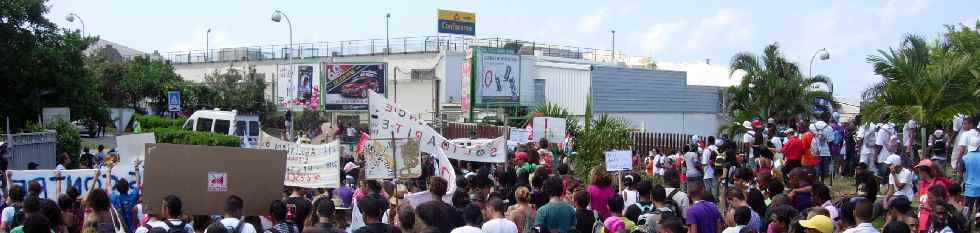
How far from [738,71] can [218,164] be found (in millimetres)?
31302

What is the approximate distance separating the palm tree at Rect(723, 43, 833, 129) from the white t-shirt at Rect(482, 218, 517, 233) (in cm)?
2470

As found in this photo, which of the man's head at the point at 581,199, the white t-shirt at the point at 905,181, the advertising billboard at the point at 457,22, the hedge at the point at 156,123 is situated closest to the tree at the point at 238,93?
the advertising billboard at the point at 457,22

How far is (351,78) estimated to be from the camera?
46.8 m

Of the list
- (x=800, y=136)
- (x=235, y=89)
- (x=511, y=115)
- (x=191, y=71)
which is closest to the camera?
(x=800, y=136)

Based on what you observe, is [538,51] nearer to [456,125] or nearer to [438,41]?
[438,41]

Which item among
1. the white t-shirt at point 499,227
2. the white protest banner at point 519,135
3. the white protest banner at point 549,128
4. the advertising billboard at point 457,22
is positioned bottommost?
the white t-shirt at point 499,227

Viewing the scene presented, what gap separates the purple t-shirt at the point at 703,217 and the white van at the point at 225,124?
88.2ft

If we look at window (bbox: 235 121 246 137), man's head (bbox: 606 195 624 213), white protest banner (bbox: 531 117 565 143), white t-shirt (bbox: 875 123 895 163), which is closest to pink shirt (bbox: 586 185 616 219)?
man's head (bbox: 606 195 624 213)

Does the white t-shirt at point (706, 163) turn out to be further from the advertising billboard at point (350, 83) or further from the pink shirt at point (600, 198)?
the advertising billboard at point (350, 83)

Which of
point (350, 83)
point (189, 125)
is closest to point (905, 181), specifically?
point (189, 125)

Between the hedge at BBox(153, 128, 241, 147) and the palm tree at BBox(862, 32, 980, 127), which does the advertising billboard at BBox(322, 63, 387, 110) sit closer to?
the hedge at BBox(153, 128, 241, 147)

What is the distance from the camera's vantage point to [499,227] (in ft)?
27.5

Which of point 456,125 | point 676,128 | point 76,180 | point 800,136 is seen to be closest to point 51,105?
point 456,125

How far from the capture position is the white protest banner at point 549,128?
22.4m
